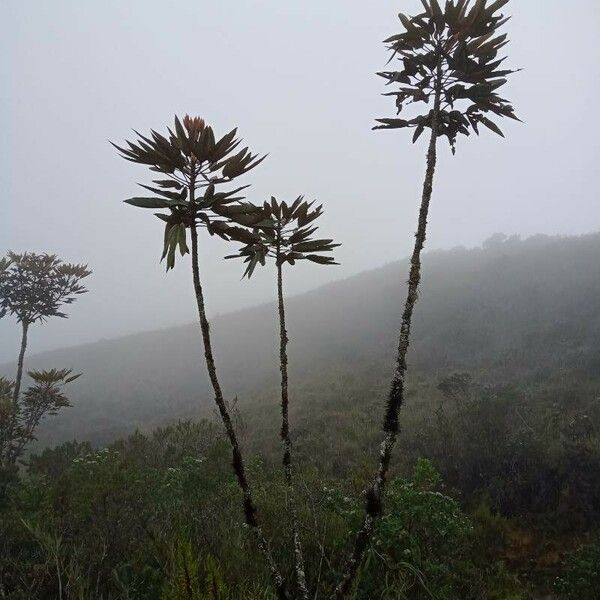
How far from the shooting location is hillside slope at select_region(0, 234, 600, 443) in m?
16.5

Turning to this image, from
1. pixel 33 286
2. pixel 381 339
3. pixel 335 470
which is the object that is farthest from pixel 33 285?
pixel 381 339

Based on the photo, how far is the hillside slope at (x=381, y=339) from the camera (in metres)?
16.5

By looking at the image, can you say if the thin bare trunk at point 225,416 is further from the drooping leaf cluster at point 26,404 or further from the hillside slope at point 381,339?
the hillside slope at point 381,339

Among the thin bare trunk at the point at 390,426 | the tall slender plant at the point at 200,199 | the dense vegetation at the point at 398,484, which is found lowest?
the dense vegetation at the point at 398,484

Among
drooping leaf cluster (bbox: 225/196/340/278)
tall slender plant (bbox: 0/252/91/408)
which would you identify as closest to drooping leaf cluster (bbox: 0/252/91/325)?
tall slender plant (bbox: 0/252/91/408)

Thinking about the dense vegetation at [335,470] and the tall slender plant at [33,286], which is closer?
the dense vegetation at [335,470]

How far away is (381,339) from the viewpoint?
2223 cm

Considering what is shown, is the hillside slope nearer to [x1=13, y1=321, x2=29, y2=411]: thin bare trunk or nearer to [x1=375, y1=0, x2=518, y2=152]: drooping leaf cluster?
[x1=13, y1=321, x2=29, y2=411]: thin bare trunk

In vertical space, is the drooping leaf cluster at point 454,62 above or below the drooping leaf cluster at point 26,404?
above

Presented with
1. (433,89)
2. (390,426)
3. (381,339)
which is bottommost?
(381,339)

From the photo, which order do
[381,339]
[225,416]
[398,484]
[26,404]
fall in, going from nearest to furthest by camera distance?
[225,416] < [398,484] < [26,404] < [381,339]

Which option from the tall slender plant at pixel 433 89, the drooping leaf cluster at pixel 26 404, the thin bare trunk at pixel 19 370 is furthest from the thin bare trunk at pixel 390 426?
the thin bare trunk at pixel 19 370

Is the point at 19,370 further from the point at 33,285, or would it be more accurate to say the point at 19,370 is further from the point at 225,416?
the point at 225,416

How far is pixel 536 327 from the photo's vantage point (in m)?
17.6
